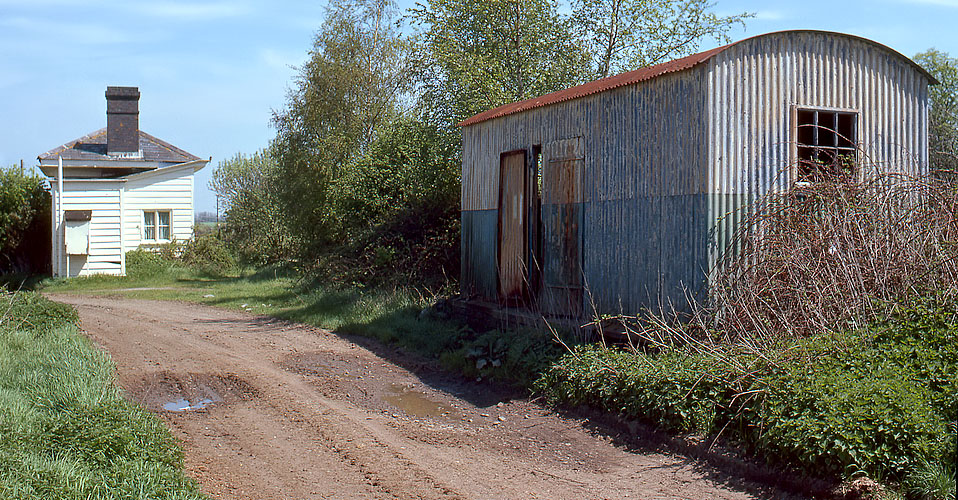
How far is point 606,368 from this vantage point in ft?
28.0

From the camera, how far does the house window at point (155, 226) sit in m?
26.4

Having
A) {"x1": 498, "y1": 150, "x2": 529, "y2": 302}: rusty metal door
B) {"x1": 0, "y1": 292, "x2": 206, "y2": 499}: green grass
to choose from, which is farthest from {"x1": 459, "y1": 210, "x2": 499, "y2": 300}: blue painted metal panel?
{"x1": 0, "y1": 292, "x2": 206, "y2": 499}: green grass

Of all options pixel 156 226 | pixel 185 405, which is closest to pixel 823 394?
pixel 185 405

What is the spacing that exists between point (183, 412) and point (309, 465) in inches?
100

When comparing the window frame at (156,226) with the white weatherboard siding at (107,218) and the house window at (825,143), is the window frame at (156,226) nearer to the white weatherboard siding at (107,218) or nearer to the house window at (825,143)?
the white weatherboard siding at (107,218)

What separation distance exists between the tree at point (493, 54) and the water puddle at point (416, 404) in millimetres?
10686

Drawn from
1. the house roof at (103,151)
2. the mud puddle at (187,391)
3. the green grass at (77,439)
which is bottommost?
the mud puddle at (187,391)

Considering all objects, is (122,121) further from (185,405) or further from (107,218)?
(185,405)

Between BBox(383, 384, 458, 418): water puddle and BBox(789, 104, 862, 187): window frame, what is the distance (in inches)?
193

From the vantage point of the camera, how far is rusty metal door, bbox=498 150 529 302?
42.1 ft

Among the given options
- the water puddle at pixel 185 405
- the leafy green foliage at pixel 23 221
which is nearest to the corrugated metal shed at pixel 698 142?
the water puddle at pixel 185 405

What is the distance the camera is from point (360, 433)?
310 inches

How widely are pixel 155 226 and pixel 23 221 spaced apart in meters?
3.82

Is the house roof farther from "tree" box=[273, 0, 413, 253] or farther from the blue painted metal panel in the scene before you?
the blue painted metal panel
